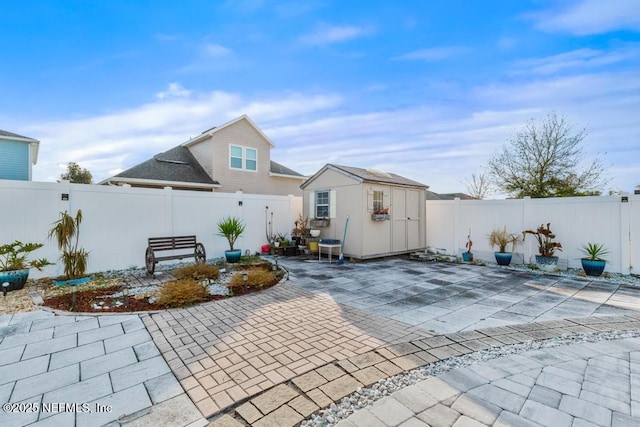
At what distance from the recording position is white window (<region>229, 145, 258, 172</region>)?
46.2ft

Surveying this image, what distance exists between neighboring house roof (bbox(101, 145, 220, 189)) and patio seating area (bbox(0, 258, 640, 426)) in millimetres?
8453

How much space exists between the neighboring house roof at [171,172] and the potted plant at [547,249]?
1203cm

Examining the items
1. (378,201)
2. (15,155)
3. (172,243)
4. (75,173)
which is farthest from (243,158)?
(75,173)

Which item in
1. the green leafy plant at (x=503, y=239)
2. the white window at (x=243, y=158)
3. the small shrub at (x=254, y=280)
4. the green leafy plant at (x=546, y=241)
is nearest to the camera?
the small shrub at (x=254, y=280)

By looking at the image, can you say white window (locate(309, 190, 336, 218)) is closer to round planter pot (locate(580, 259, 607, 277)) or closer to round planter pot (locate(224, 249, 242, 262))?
round planter pot (locate(224, 249, 242, 262))

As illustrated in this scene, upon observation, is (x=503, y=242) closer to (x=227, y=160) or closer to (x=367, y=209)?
(x=367, y=209)

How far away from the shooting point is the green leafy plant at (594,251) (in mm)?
6676

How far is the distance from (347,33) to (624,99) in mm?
7352

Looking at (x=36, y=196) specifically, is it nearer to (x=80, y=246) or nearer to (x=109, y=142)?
(x=80, y=246)

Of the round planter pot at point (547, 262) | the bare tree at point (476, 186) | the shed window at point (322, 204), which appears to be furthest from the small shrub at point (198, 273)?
the bare tree at point (476, 186)

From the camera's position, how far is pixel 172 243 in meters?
7.43

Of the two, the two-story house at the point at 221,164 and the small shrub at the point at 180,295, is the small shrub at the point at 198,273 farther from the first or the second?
the two-story house at the point at 221,164

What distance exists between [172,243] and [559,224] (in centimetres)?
993

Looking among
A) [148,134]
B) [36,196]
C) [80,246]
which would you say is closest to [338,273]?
[80,246]
